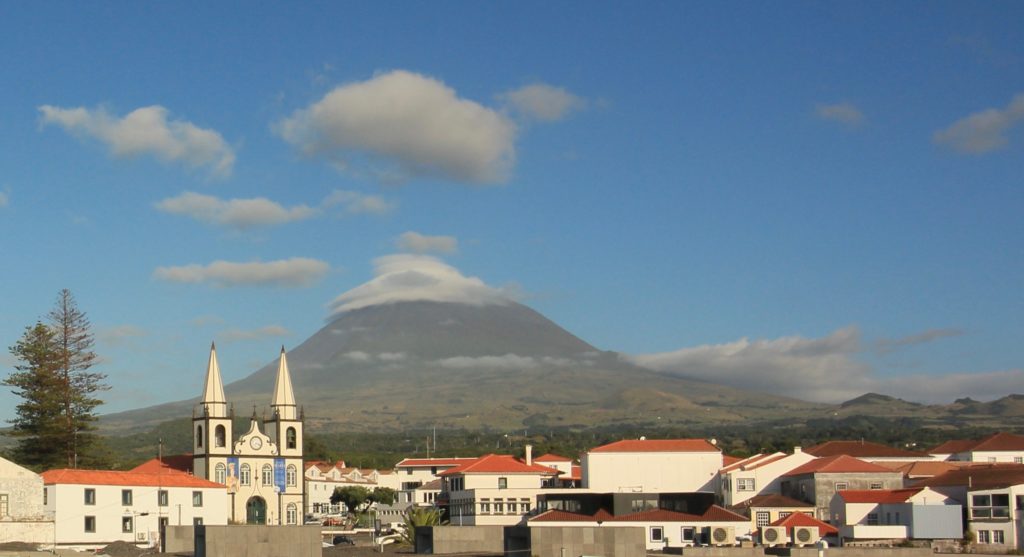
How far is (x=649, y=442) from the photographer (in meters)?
92.8

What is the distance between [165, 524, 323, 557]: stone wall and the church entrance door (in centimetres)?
4555

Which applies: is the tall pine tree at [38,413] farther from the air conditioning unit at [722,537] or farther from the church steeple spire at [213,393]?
the air conditioning unit at [722,537]

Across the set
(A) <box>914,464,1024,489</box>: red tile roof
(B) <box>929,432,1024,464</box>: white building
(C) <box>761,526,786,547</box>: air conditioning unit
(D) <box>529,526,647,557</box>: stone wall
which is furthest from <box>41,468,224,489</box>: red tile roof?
(B) <box>929,432,1024,464</box>: white building

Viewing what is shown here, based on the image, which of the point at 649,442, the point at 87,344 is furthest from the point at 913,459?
the point at 87,344

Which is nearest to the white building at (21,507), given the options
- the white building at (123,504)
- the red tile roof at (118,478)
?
the white building at (123,504)

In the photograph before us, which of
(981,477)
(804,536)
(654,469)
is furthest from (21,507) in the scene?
(981,477)

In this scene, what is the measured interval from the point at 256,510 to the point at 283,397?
10.1 meters

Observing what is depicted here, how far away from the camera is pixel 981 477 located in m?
70.8

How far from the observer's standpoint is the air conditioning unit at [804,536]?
217ft

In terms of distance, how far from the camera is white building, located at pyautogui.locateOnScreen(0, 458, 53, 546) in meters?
62.2

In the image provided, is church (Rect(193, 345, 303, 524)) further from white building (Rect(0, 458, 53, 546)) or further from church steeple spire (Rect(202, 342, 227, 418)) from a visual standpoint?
white building (Rect(0, 458, 53, 546))

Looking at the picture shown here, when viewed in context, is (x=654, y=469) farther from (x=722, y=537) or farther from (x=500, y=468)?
(x=722, y=537)

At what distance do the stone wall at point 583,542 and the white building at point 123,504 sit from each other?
25.5 m

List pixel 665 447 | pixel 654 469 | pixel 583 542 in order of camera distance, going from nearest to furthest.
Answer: pixel 583 542
pixel 654 469
pixel 665 447
